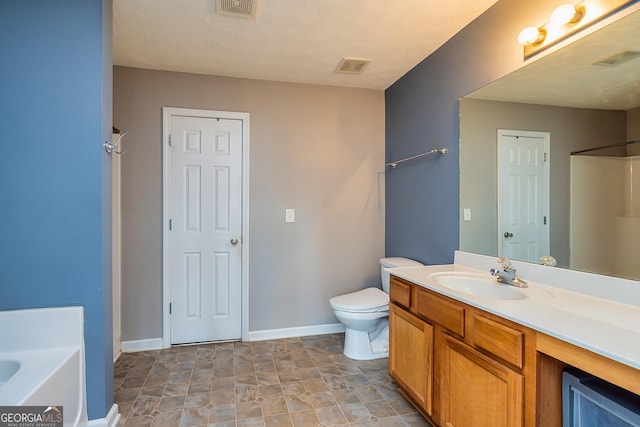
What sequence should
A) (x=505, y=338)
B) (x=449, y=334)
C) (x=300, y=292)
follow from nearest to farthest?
(x=505, y=338), (x=449, y=334), (x=300, y=292)

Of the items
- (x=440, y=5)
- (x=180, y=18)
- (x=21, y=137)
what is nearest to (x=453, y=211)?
(x=440, y=5)

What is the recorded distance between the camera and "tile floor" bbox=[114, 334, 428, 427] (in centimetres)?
180

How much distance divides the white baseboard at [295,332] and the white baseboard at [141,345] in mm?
781

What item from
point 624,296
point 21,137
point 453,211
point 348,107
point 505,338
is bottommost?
point 505,338

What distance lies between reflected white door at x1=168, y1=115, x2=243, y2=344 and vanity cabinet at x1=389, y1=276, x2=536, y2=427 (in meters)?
1.55

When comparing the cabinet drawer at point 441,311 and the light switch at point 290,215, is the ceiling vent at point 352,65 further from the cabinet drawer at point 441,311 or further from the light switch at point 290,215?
the cabinet drawer at point 441,311

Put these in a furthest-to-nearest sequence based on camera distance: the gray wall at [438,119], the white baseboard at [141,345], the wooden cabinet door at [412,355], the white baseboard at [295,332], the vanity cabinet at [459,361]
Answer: the white baseboard at [295,332] → the white baseboard at [141,345] → the gray wall at [438,119] → the wooden cabinet door at [412,355] → the vanity cabinet at [459,361]

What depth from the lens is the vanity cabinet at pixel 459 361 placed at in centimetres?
113

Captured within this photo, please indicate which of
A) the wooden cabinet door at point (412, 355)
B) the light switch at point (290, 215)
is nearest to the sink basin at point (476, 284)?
the wooden cabinet door at point (412, 355)

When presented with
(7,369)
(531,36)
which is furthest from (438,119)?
(7,369)

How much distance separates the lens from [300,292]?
299 cm

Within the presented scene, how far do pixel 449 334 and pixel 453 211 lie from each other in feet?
3.12

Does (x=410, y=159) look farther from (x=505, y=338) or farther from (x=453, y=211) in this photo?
(x=505, y=338)

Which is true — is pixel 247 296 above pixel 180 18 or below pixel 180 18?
below
